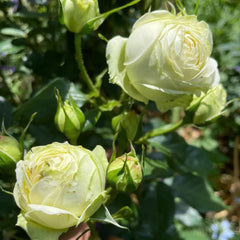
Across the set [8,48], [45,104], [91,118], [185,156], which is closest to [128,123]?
[91,118]

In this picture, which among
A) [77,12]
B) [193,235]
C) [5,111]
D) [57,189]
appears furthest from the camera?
[193,235]

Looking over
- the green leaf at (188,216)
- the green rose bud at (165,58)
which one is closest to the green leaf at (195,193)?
the green leaf at (188,216)

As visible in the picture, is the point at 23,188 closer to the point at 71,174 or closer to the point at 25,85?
the point at 71,174

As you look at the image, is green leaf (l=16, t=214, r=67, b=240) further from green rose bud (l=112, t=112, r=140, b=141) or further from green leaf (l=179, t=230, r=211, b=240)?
green leaf (l=179, t=230, r=211, b=240)

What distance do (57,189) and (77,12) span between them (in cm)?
30

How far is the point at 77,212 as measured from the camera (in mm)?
544

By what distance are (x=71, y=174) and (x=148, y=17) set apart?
29 cm

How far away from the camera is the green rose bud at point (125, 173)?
1.89ft

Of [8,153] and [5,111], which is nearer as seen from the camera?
[8,153]

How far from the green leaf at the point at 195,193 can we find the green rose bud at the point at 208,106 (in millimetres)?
377

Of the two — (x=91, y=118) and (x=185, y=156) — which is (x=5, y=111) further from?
(x=185, y=156)

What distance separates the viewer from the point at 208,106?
0.73 meters

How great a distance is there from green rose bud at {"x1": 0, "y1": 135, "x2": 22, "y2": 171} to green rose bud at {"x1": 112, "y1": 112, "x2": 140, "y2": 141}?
183mm

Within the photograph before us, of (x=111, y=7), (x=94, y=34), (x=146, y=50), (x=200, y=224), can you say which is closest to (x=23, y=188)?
(x=146, y=50)
